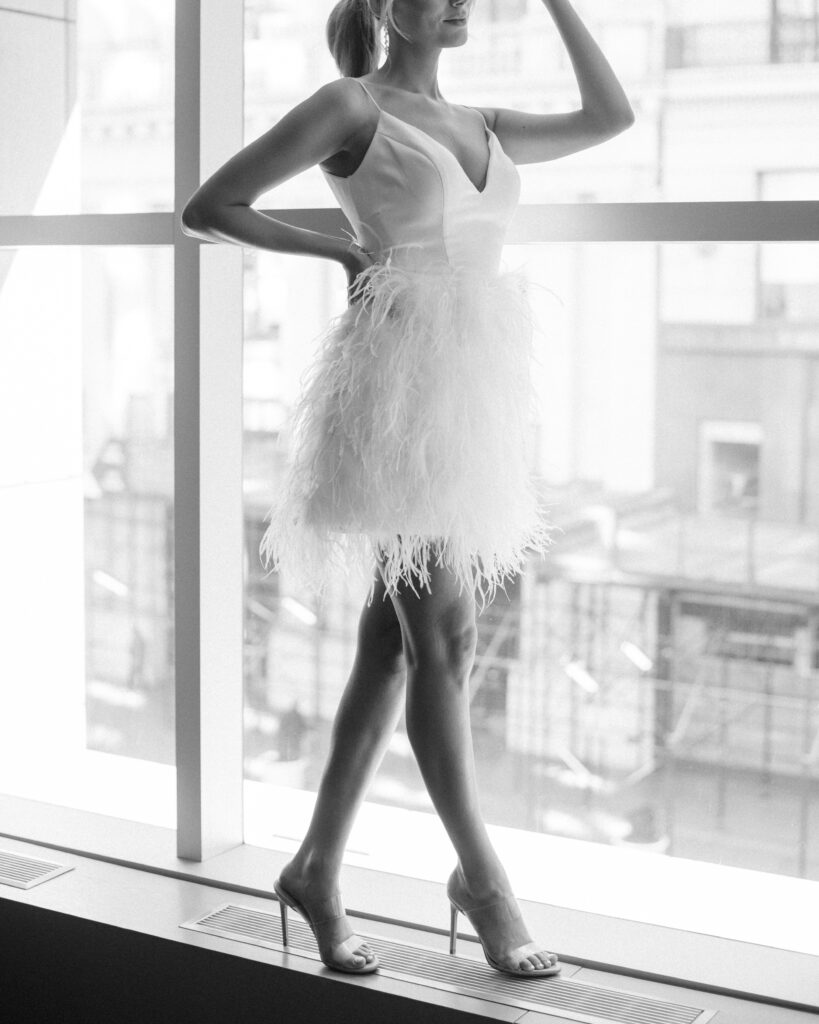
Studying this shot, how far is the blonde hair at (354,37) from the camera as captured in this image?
1928 mm

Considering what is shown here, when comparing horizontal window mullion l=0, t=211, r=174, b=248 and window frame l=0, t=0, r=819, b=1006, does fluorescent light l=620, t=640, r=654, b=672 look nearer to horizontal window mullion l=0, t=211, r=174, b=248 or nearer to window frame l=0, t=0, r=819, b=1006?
window frame l=0, t=0, r=819, b=1006

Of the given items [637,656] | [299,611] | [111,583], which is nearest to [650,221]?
[637,656]

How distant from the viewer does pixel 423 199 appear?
183 centimetres

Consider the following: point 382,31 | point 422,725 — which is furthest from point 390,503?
point 382,31

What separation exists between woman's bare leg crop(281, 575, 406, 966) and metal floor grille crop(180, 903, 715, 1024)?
4.3 inches

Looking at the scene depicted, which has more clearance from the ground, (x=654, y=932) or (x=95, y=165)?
(x=95, y=165)

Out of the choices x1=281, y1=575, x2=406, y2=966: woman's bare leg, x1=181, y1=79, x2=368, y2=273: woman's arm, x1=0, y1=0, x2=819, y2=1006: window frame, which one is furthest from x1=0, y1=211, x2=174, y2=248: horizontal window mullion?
x1=281, y1=575, x2=406, y2=966: woman's bare leg

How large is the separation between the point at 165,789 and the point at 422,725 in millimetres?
1370

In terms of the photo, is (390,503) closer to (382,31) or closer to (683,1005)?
(382,31)

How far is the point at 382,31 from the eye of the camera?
6.46 ft

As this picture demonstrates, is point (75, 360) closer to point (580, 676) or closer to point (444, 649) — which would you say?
point (580, 676)

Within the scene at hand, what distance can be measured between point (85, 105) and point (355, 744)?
2598 millimetres

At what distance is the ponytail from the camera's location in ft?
6.33

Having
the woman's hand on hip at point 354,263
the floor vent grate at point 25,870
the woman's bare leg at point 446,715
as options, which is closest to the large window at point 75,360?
the floor vent grate at point 25,870
